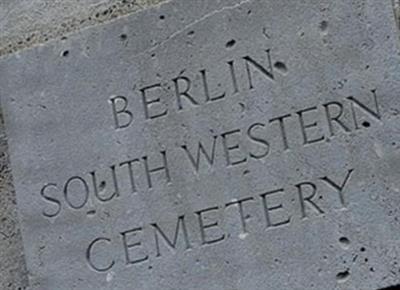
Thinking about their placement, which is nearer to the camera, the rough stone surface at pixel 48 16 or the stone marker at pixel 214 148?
the stone marker at pixel 214 148

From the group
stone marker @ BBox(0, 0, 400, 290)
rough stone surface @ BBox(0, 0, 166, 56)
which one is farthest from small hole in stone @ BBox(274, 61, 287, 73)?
rough stone surface @ BBox(0, 0, 166, 56)

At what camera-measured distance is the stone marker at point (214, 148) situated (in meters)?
2.85

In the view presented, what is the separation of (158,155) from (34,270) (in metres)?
0.34

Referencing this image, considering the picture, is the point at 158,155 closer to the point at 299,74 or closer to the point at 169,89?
the point at 169,89

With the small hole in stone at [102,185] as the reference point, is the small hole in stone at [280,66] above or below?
above

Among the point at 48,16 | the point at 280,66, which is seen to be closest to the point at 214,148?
the point at 280,66

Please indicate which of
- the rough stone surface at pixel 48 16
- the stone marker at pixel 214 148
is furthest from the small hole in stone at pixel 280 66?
the rough stone surface at pixel 48 16

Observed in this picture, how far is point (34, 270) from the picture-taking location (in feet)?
9.98

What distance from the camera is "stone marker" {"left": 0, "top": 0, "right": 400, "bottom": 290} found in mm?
2854

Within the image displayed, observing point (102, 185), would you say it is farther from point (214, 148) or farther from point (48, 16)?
point (48, 16)

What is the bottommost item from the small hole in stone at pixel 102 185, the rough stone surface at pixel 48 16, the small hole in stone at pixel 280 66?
the small hole in stone at pixel 102 185

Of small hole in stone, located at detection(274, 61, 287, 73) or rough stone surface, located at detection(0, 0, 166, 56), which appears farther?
rough stone surface, located at detection(0, 0, 166, 56)

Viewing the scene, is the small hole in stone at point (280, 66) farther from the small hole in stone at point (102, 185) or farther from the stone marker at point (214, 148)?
the small hole in stone at point (102, 185)

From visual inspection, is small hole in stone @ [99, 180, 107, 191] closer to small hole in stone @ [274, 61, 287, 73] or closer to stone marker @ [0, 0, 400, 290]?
stone marker @ [0, 0, 400, 290]
